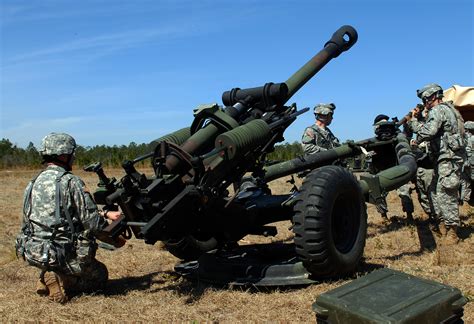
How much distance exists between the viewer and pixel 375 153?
25.0 ft

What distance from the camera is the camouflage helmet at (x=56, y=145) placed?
4863mm

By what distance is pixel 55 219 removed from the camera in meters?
4.75

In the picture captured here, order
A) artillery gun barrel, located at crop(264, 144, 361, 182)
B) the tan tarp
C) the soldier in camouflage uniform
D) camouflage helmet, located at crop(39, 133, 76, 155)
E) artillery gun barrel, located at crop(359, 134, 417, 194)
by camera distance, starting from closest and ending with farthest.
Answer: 1. camouflage helmet, located at crop(39, 133, 76, 155)
2. artillery gun barrel, located at crop(359, 134, 417, 194)
3. artillery gun barrel, located at crop(264, 144, 361, 182)
4. the soldier in camouflage uniform
5. the tan tarp

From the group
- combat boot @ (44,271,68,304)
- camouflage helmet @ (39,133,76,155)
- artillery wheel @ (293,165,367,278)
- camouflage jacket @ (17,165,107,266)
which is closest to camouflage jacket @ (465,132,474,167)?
artillery wheel @ (293,165,367,278)

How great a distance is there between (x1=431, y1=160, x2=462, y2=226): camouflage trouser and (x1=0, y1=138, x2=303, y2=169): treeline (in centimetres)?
2067

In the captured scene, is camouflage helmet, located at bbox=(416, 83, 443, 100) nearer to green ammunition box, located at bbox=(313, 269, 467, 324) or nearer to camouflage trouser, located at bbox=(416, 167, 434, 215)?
camouflage trouser, located at bbox=(416, 167, 434, 215)

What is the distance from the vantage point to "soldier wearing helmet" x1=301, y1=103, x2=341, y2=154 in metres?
8.27

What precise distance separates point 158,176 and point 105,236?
72 centimetres

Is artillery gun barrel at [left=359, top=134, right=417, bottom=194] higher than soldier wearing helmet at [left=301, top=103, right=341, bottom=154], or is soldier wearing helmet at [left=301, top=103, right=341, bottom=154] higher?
soldier wearing helmet at [left=301, top=103, right=341, bottom=154]

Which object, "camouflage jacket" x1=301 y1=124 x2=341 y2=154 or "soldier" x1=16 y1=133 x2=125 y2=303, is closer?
"soldier" x1=16 y1=133 x2=125 y2=303

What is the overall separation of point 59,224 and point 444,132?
16.6 feet

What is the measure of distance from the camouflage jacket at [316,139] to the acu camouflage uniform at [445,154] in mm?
1522

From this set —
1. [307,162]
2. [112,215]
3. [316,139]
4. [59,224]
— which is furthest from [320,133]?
[59,224]

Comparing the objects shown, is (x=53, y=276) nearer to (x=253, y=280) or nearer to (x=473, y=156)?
(x=253, y=280)
